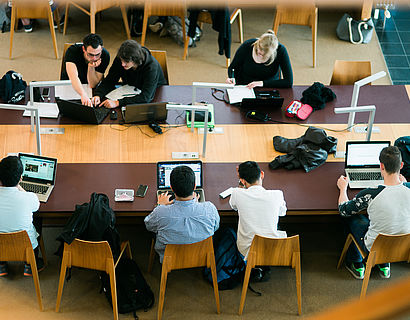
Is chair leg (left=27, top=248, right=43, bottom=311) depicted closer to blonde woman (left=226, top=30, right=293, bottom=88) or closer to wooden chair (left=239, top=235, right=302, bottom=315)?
wooden chair (left=239, top=235, right=302, bottom=315)

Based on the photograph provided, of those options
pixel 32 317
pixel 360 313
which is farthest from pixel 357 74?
pixel 360 313

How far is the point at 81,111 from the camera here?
4.00m

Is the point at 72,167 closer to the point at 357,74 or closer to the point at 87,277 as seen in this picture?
the point at 87,277

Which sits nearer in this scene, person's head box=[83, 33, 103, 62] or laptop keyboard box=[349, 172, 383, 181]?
laptop keyboard box=[349, 172, 383, 181]

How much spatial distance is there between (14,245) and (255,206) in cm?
153

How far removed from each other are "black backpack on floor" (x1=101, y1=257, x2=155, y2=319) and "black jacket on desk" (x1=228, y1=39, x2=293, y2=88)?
2.09 meters

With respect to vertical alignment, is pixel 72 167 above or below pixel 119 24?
below

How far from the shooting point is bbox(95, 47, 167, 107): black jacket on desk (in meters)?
4.23

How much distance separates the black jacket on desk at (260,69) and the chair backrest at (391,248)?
186cm

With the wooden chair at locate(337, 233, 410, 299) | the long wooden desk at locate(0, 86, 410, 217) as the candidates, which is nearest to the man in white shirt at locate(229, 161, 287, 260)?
the long wooden desk at locate(0, 86, 410, 217)

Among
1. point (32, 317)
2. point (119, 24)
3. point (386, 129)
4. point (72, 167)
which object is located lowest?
point (32, 317)

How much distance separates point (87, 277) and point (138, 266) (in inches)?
14.8

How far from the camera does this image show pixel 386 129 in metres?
4.13

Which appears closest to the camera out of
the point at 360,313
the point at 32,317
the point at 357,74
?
the point at 360,313
